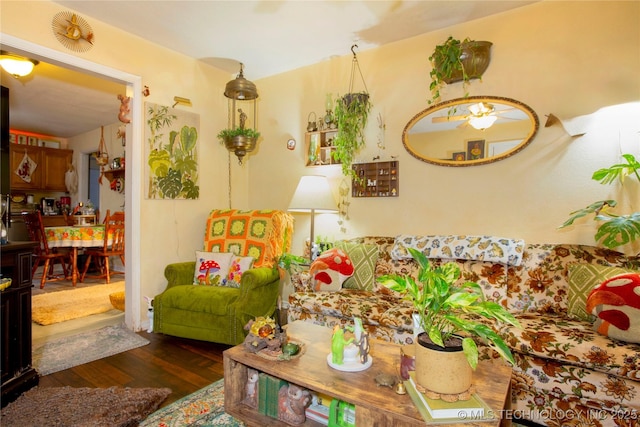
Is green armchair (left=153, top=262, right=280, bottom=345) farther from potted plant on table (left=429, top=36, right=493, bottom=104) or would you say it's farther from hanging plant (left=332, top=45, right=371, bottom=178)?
potted plant on table (left=429, top=36, right=493, bottom=104)

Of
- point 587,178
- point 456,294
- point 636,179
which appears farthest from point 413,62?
point 456,294

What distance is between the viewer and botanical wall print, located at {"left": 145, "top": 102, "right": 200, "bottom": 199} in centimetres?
311

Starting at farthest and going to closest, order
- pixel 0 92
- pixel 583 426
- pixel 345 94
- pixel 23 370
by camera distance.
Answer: pixel 345 94
pixel 0 92
pixel 23 370
pixel 583 426

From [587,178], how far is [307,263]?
2115mm

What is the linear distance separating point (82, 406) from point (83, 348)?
95 cm

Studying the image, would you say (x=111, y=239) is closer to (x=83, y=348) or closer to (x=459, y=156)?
(x=83, y=348)

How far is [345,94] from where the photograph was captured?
10.8ft

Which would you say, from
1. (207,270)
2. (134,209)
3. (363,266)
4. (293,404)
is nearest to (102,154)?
(134,209)

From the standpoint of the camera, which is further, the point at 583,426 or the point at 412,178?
the point at 412,178

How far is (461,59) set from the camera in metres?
2.57

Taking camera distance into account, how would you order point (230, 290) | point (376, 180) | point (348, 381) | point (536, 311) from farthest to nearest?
point (376, 180), point (230, 290), point (536, 311), point (348, 381)

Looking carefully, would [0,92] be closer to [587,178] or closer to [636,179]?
[587,178]

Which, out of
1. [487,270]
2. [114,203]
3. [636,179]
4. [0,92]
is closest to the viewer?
[636,179]

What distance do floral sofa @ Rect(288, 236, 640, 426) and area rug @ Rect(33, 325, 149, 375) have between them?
4.62 ft
